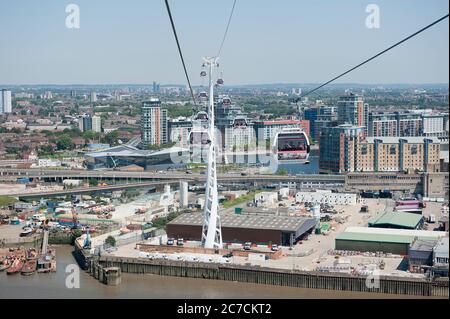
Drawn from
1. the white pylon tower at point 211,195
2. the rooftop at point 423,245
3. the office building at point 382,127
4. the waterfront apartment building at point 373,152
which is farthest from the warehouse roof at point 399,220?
the office building at point 382,127

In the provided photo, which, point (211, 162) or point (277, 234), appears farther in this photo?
point (277, 234)

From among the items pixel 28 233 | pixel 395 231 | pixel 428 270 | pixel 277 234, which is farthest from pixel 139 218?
pixel 428 270

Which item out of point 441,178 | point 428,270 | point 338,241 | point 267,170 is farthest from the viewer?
point 267,170

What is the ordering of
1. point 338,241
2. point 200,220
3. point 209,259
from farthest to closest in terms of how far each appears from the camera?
point 200,220 → point 338,241 → point 209,259

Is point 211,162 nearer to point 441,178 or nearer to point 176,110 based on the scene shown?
point 441,178

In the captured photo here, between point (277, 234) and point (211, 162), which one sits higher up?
point (211, 162)

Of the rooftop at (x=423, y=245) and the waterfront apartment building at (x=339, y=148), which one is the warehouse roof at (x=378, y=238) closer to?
the rooftop at (x=423, y=245)
